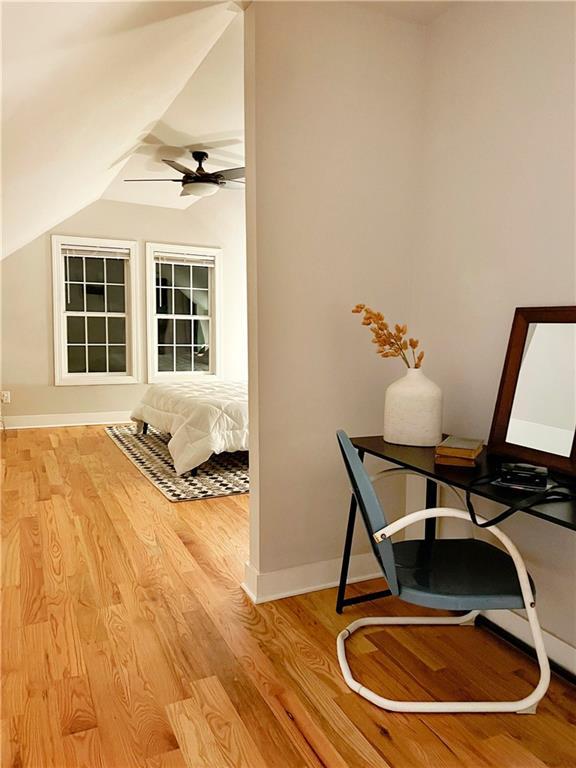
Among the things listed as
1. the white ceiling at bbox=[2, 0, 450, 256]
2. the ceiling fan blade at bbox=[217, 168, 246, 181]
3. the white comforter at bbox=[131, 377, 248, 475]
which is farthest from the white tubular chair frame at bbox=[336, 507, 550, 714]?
the ceiling fan blade at bbox=[217, 168, 246, 181]

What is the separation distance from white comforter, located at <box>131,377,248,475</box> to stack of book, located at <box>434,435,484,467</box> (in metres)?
2.62

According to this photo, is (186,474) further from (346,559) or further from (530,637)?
(530,637)

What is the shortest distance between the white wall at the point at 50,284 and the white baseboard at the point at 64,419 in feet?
0.16

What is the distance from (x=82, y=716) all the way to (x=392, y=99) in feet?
9.03

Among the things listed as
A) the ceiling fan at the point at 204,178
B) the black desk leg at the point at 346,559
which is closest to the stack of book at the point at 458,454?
the black desk leg at the point at 346,559

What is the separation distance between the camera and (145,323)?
6820 millimetres

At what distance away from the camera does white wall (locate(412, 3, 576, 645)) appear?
6.20 feet

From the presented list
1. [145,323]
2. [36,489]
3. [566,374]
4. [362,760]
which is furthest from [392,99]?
[145,323]

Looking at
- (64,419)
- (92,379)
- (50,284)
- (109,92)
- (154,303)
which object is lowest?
(64,419)

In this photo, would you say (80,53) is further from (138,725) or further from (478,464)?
(138,725)

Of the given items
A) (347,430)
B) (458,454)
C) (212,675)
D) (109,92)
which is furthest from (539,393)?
(109,92)

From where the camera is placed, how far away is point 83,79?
2.18 m

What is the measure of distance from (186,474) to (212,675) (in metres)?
2.60

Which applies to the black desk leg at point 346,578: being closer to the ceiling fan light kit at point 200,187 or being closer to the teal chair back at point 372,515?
the teal chair back at point 372,515
